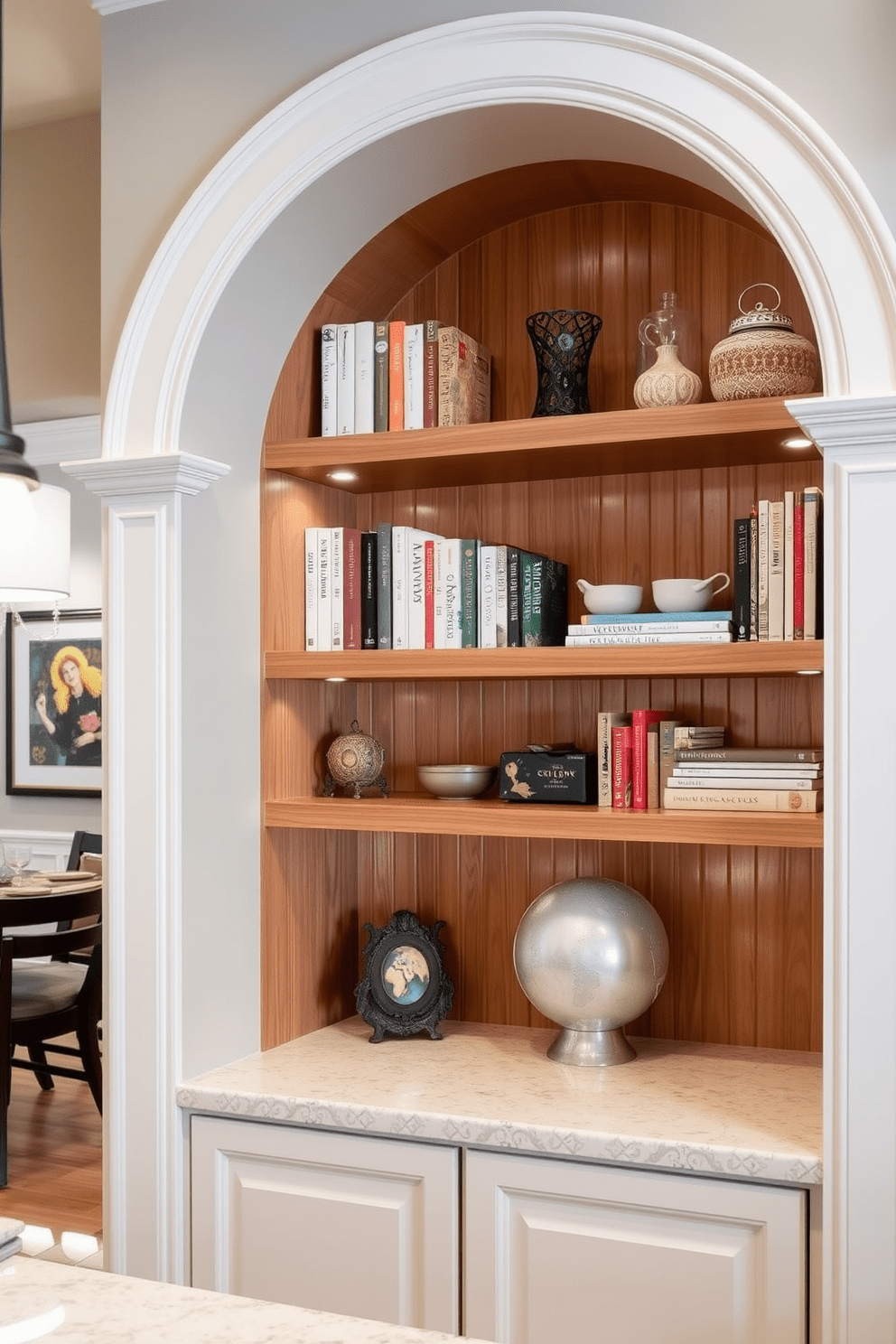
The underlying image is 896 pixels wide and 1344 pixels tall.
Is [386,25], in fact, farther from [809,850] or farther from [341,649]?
[809,850]

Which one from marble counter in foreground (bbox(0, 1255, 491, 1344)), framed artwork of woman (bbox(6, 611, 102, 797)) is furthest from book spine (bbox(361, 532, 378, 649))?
framed artwork of woman (bbox(6, 611, 102, 797))

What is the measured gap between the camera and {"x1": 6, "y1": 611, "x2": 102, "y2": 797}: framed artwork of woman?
19.2 feet

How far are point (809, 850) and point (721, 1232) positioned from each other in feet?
2.53

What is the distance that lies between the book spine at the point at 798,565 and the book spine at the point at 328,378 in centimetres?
96

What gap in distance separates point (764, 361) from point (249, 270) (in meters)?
0.95

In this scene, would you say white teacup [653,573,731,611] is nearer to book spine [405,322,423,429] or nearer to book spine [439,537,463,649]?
book spine [439,537,463,649]

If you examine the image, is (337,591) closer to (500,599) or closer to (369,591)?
(369,591)

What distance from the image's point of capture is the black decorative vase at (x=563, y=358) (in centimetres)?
242

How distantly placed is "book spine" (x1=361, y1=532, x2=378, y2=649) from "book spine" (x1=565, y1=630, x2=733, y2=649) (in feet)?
1.37

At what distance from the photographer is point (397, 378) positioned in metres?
2.53

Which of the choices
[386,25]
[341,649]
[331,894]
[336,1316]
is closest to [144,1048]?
[331,894]

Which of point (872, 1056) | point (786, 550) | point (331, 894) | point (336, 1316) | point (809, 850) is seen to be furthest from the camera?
point (331, 894)

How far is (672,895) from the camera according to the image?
253 cm

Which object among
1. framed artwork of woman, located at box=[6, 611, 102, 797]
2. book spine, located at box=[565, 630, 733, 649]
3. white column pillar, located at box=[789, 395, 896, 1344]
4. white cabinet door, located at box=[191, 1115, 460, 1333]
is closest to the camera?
white column pillar, located at box=[789, 395, 896, 1344]
